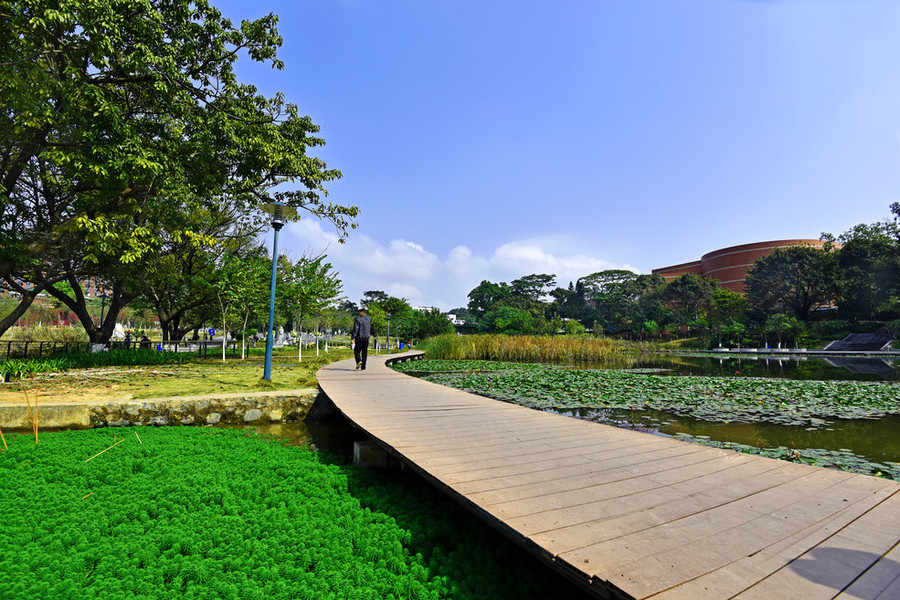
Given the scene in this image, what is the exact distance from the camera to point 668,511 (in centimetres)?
221

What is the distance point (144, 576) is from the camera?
216cm

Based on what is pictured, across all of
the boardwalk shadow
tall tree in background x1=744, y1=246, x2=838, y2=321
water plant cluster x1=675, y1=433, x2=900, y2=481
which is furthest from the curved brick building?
the boardwalk shadow

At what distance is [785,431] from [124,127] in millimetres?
11587

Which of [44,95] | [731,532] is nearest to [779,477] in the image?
[731,532]

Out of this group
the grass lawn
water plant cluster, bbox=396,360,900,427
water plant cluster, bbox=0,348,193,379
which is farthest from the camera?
water plant cluster, bbox=0,348,193,379

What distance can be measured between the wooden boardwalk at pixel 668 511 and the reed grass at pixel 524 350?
1546 centimetres

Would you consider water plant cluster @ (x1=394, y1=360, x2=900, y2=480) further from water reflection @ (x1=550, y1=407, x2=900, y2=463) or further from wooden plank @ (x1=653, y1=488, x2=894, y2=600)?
wooden plank @ (x1=653, y1=488, x2=894, y2=600)

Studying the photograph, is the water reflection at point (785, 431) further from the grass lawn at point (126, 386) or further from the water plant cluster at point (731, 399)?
the grass lawn at point (126, 386)

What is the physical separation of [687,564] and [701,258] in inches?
2656

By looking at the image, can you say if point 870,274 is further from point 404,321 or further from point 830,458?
point 830,458

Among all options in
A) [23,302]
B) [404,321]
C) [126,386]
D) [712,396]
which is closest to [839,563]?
[712,396]

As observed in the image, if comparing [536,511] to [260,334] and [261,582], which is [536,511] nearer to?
[261,582]

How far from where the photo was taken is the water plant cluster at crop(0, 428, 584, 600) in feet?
6.90

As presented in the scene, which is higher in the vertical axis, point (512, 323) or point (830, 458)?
point (512, 323)
